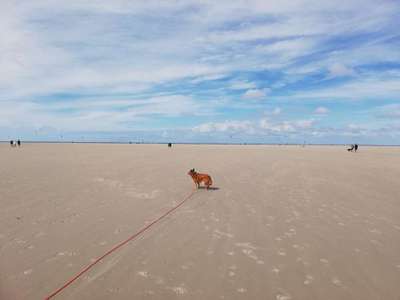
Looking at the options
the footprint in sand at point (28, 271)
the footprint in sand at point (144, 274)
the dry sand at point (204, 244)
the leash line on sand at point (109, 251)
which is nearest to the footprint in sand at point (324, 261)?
the dry sand at point (204, 244)

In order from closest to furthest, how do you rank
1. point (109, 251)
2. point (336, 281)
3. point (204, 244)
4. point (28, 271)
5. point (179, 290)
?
point (179, 290), point (336, 281), point (28, 271), point (109, 251), point (204, 244)

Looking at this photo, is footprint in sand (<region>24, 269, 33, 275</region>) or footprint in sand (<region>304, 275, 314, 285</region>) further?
footprint in sand (<region>24, 269, 33, 275</region>)

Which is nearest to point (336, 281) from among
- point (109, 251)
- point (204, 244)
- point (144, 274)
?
point (204, 244)

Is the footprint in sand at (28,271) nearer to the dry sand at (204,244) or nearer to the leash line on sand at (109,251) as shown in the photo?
the dry sand at (204,244)

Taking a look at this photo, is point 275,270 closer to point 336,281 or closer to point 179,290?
point 336,281

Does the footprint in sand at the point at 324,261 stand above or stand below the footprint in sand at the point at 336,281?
above

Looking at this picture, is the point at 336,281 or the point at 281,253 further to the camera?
the point at 281,253

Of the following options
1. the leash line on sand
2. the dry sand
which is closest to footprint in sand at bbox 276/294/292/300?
the dry sand

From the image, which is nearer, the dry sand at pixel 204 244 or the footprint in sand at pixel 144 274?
the dry sand at pixel 204 244

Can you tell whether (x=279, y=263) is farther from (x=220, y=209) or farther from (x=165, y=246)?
(x=220, y=209)

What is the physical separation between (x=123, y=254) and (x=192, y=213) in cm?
348

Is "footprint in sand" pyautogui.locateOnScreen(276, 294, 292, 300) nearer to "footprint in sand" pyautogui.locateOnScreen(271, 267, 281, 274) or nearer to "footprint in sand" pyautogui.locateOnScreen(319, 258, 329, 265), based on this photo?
"footprint in sand" pyautogui.locateOnScreen(271, 267, 281, 274)

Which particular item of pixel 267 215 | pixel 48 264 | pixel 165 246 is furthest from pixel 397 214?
pixel 48 264

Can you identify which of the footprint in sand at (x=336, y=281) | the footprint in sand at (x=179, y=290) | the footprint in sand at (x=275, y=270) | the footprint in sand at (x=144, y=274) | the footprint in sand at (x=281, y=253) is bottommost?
the footprint in sand at (x=179, y=290)
